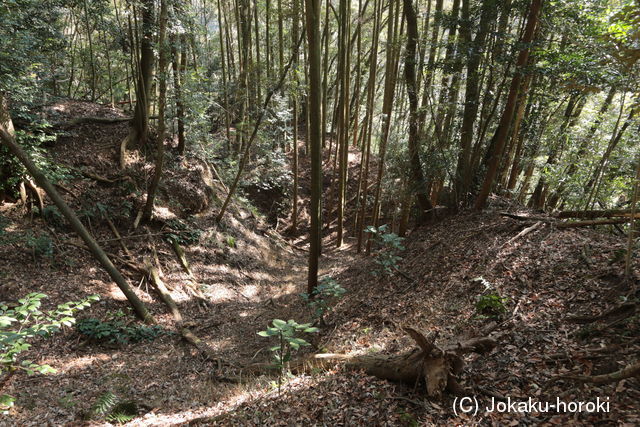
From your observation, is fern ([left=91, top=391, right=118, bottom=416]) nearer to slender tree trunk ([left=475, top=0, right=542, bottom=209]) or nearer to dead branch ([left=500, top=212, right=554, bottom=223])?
dead branch ([left=500, top=212, right=554, bottom=223])

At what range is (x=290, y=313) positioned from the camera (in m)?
7.62

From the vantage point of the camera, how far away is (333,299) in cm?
718

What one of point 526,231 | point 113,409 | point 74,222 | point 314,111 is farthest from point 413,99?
point 113,409

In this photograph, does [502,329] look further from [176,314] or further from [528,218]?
[176,314]

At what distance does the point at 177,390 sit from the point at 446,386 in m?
3.78

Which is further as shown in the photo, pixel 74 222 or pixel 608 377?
pixel 74 222

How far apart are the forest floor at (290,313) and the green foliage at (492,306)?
0.24ft

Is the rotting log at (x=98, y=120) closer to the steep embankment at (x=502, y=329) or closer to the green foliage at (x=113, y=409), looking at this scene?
the green foliage at (x=113, y=409)

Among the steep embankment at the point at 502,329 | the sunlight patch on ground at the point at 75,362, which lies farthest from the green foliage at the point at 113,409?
the steep embankment at the point at 502,329

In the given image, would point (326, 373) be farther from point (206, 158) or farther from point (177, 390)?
point (206, 158)

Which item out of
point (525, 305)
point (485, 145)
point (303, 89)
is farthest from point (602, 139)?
point (303, 89)

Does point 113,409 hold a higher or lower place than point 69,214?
lower

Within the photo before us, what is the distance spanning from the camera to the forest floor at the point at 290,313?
302 centimetres

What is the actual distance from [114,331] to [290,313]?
3.39 m
